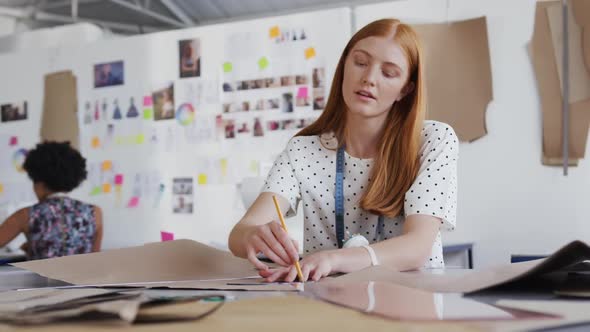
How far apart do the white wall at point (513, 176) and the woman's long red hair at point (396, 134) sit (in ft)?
3.78

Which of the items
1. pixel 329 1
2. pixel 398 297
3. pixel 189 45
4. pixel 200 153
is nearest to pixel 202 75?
pixel 189 45

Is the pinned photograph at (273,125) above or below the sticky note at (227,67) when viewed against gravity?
below

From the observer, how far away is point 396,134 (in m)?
1.27

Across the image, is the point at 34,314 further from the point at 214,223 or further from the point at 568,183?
the point at 214,223

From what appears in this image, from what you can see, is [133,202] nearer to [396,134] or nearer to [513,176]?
[513,176]

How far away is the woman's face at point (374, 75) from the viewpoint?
48.4 inches

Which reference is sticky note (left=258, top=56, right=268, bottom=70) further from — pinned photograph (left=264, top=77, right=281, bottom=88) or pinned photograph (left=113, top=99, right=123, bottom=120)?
pinned photograph (left=113, top=99, right=123, bottom=120)

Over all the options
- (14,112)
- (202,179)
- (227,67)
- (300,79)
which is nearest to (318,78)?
(300,79)

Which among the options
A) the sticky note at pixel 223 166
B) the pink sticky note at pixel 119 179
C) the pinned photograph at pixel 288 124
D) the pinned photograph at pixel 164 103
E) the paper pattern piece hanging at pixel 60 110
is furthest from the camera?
the paper pattern piece hanging at pixel 60 110

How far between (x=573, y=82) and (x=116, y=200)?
211 cm

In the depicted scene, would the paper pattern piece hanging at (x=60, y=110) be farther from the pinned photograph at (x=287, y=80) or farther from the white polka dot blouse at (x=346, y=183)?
the white polka dot blouse at (x=346, y=183)

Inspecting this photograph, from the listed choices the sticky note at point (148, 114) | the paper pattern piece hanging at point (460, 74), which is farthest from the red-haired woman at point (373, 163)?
the sticky note at point (148, 114)

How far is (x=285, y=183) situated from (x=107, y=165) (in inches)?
80.0

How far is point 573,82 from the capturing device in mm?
2275
